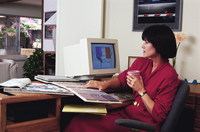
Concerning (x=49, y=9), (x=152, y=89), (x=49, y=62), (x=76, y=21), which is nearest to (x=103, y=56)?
(x=152, y=89)

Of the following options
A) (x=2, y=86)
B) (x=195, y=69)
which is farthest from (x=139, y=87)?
(x=195, y=69)

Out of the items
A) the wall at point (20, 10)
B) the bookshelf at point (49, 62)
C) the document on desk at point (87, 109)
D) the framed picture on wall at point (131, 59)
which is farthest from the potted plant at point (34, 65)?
the wall at point (20, 10)

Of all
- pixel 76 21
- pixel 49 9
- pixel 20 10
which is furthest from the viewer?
pixel 20 10

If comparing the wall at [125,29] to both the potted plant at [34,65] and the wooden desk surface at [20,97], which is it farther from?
the potted plant at [34,65]

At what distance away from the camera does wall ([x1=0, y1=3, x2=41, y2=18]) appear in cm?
907

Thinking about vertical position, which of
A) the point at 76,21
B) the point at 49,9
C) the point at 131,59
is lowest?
the point at 131,59

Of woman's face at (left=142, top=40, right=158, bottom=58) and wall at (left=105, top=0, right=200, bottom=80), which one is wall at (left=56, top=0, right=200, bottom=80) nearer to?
wall at (left=105, top=0, right=200, bottom=80)

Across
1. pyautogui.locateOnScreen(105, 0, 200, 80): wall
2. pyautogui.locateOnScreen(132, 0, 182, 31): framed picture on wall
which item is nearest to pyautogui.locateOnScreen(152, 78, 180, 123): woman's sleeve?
pyautogui.locateOnScreen(105, 0, 200, 80): wall

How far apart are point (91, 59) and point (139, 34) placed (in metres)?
1.09

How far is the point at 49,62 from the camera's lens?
4.82 m

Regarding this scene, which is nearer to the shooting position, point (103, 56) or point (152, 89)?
point (152, 89)

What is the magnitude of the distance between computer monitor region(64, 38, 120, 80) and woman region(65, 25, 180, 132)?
0.19 m

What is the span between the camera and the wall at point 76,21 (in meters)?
2.81

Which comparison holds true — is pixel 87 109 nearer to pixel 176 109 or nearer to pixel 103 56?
pixel 176 109
